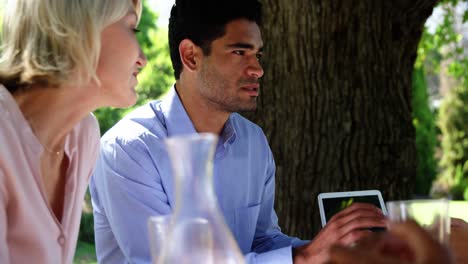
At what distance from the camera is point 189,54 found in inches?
112

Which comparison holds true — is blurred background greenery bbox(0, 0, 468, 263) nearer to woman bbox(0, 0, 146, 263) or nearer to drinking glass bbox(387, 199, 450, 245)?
woman bbox(0, 0, 146, 263)

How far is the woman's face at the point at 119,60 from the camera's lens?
70.6 inches

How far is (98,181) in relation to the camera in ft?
8.07

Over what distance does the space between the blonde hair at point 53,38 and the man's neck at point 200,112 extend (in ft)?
3.18

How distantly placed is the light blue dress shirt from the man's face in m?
0.11

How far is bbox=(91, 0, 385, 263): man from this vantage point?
7.66ft

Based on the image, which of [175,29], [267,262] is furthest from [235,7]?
[267,262]

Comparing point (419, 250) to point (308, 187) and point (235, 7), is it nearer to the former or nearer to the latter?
point (235, 7)

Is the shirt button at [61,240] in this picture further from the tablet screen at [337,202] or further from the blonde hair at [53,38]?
the tablet screen at [337,202]

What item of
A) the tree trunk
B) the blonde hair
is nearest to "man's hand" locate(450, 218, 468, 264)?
the blonde hair

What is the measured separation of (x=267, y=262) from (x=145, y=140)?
26.7 inches

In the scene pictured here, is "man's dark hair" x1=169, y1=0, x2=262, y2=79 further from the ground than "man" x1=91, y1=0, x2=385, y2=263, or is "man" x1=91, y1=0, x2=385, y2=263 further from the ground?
"man's dark hair" x1=169, y1=0, x2=262, y2=79

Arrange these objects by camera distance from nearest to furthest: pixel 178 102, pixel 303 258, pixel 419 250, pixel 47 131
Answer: pixel 419 250 < pixel 47 131 < pixel 303 258 < pixel 178 102

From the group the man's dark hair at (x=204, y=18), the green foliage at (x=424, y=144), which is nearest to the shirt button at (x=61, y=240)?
the man's dark hair at (x=204, y=18)
